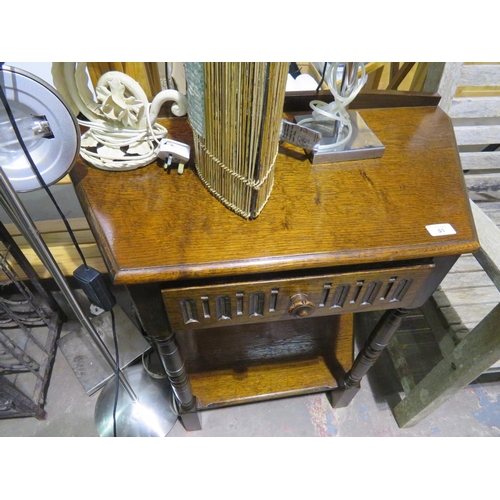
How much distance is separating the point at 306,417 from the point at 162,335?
0.67 metres

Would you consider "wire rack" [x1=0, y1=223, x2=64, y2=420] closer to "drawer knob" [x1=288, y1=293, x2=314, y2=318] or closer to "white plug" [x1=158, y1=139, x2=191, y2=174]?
"white plug" [x1=158, y1=139, x2=191, y2=174]

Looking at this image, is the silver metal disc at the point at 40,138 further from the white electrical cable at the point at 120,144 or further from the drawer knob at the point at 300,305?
the drawer knob at the point at 300,305

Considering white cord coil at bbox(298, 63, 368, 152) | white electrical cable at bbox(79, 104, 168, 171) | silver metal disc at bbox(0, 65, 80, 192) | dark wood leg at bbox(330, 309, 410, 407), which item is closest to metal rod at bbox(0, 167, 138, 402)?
silver metal disc at bbox(0, 65, 80, 192)

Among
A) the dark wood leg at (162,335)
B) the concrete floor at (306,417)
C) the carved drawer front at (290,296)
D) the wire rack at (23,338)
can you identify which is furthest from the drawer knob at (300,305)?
the wire rack at (23,338)

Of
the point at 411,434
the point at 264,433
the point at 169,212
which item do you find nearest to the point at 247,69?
the point at 169,212

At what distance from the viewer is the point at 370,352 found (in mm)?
790

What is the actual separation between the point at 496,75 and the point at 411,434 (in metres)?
1.01

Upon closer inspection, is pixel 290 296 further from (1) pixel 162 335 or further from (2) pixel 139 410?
(2) pixel 139 410

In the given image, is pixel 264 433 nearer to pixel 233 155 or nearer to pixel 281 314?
pixel 281 314

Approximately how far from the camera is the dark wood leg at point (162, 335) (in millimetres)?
509

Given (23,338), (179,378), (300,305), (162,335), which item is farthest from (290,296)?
(23,338)

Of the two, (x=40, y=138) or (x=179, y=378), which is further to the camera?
(x=179, y=378)

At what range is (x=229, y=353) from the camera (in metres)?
0.98

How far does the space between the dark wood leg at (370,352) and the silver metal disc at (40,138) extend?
639 millimetres
